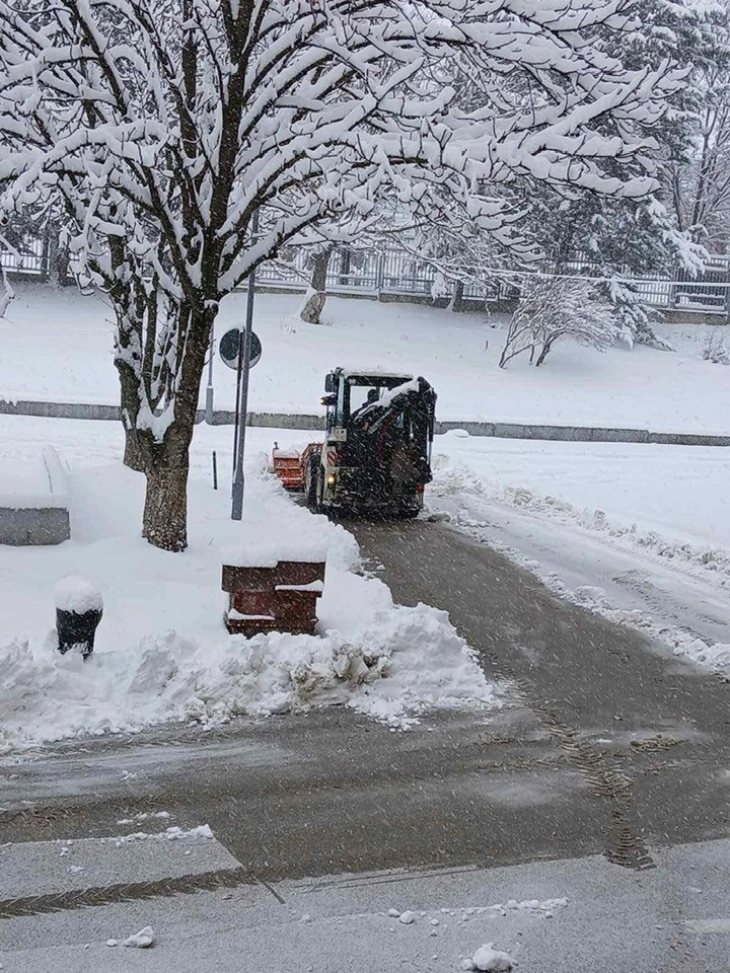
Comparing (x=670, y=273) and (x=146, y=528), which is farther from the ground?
(x=670, y=273)

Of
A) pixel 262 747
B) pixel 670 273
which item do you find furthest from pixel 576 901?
pixel 670 273

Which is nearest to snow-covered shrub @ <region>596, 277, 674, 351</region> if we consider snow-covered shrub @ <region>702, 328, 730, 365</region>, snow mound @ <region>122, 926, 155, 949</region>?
snow-covered shrub @ <region>702, 328, 730, 365</region>

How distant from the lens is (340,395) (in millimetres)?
16344

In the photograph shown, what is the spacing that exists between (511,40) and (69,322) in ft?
89.4

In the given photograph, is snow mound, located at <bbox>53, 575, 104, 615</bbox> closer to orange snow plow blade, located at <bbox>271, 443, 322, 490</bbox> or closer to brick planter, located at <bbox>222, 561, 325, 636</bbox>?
brick planter, located at <bbox>222, 561, 325, 636</bbox>

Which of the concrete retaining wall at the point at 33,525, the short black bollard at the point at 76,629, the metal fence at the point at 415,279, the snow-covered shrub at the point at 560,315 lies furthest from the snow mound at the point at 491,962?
the metal fence at the point at 415,279

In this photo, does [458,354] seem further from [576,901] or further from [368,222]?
[576,901]

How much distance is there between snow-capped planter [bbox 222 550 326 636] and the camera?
8.57 meters

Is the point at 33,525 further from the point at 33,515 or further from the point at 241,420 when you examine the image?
the point at 241,420

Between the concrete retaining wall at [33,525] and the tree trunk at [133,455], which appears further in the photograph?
the tree trunk at [133,455]

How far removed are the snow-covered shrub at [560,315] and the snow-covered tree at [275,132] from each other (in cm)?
2144

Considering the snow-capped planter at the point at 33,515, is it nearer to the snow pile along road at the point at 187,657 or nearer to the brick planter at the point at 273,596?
the snow pile along road at the point at 187,657

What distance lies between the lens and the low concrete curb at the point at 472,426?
24.1 meters

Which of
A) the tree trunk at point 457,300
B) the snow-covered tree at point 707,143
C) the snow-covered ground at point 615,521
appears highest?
the snow-covered tree at point 707,143
